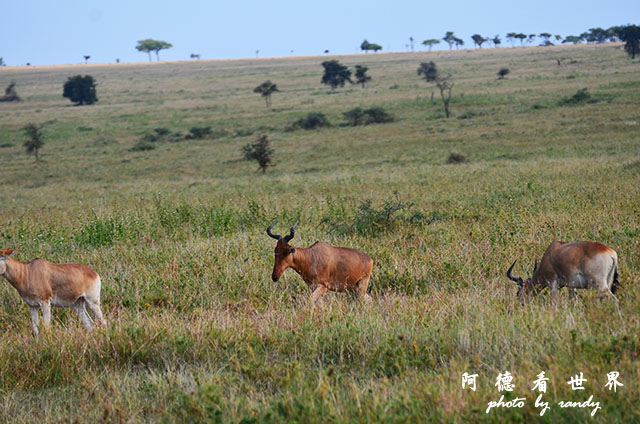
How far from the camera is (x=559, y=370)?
421 cm

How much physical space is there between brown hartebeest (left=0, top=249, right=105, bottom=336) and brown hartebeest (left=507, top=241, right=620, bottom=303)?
4.68 m

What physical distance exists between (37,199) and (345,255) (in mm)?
20374

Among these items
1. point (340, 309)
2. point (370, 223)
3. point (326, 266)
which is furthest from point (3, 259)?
point (370, 223)

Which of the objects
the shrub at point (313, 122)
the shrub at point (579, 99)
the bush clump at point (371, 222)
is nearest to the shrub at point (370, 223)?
the bush clump at point (371, 222)

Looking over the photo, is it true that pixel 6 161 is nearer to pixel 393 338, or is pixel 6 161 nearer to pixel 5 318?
pixel 5 318

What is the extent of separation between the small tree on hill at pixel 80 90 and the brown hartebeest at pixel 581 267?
8639cm

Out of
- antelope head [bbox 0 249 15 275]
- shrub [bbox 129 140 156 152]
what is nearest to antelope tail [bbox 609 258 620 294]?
antelope head [bbox 0 249 15 275]

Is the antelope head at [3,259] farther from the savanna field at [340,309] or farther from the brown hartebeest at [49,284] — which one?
the savanna field at [340,309]

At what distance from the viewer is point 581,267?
6090 millimetres

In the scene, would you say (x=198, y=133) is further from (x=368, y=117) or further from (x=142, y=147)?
(x=368, y=117)

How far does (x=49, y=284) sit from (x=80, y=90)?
8453 cm

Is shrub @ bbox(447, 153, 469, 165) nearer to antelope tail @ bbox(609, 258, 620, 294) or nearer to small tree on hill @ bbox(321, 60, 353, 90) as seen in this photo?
antelope tail @ bbox(609, 258, 620, 294)

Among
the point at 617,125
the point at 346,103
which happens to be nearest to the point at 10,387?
the point at 617,125

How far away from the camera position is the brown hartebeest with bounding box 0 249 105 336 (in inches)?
265
